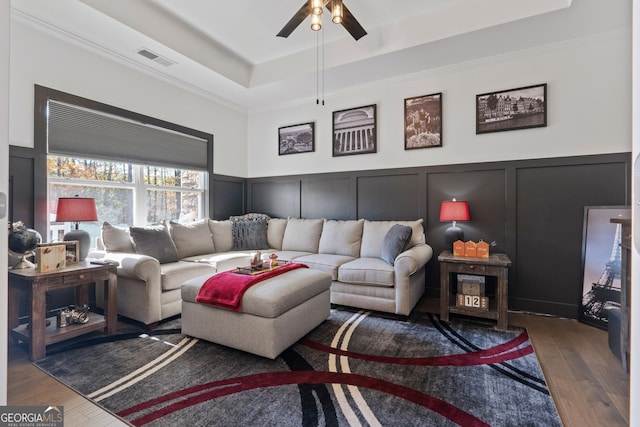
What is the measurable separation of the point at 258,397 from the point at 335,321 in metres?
1.30

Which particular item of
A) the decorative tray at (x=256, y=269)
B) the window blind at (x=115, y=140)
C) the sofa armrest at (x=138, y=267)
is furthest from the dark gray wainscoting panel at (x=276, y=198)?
the sofa armrest at (x=138, y=267)

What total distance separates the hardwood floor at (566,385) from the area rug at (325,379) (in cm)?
7

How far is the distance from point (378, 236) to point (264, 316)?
6.31 ft

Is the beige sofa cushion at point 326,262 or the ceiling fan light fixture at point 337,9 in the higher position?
the ceiling fan light fixture at point 337,9

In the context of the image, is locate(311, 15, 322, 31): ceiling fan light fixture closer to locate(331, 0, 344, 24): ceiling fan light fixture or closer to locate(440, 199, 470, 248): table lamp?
locate(331, 0, 344, 24): ceiling fan light fixture

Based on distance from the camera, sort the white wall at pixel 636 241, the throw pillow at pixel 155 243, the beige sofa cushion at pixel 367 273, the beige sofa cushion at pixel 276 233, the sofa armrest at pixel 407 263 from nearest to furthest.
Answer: the white wall at pixel 636 241 < the sofa armrest at pixel 407 263 < the beige sofa cushion at pixel 367 273 < the throw pillow at pixel 155 243 < the beige sofa cushion at pixel 276 233

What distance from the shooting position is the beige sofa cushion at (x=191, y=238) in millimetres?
3639

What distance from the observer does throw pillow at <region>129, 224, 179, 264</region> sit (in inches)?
123

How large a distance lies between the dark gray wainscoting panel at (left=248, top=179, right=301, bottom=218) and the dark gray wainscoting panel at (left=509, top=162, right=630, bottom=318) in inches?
116

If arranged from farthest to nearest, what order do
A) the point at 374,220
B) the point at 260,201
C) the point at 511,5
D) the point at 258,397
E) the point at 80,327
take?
the point at 260,201, the point at 374,220, the point at 511,5, the point at 80,327, the point at 258,397

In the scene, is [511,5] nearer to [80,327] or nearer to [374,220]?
[374,220]

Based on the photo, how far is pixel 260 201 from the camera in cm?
514

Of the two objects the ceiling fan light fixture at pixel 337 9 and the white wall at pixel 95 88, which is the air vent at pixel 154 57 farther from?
the ceiling fan light fixture at pixel 337 9

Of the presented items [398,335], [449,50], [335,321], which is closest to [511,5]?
[449,50]
